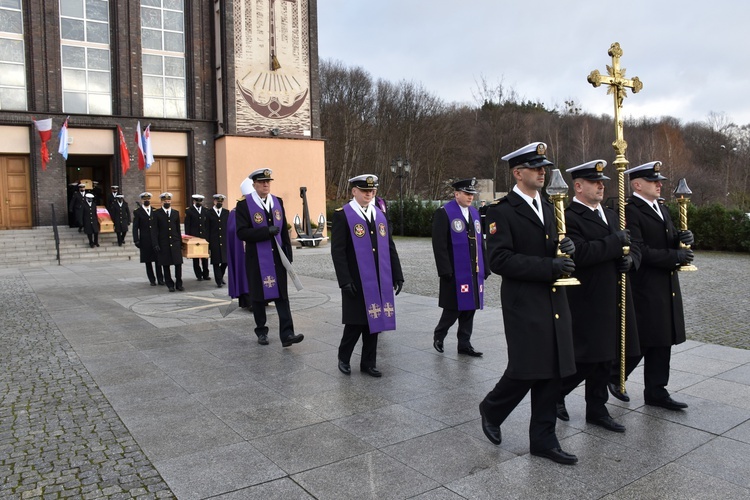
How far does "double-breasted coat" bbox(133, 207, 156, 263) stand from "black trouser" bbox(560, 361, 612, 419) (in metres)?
10.7

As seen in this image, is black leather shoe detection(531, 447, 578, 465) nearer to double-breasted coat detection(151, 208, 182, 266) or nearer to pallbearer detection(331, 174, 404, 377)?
pallbearer detection(331, 174, 404, 377)

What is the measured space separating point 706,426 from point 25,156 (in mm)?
26278

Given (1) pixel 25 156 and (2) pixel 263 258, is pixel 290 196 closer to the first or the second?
(1) pixel 25 156

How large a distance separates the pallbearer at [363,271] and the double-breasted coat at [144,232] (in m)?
8.38

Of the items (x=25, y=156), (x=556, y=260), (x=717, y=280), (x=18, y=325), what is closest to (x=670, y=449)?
(x=556, y=260)

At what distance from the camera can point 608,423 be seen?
14.4 ft

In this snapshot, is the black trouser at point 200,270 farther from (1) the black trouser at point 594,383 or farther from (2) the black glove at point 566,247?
(2) the black glove at point 566,247

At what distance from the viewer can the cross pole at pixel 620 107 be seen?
4.51m

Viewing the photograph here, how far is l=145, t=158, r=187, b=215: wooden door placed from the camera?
26.6m

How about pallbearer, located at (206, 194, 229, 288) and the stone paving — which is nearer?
the stone paving

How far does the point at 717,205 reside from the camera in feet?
75.6

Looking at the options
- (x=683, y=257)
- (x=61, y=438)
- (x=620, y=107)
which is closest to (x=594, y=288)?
(x=683, y=257)

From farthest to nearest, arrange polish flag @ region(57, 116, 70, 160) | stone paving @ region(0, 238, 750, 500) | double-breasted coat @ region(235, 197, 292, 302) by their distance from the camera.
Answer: polish flag @ region(57, 116, 70, 160) → double-breasted coat @ region(235, 197, 292, 302) → stone paving @ region(0, 238, 750, 500)

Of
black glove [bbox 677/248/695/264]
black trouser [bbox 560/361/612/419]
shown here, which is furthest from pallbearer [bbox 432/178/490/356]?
black glove [bbox 677/248/695/264]
